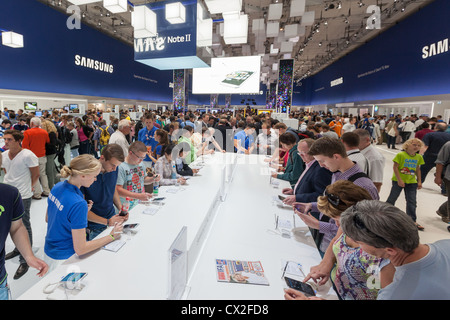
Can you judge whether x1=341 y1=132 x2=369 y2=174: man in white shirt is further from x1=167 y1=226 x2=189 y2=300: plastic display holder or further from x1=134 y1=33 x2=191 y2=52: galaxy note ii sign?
x1=134 y1=33 x2=191 y2=52: galaxy note ii sign

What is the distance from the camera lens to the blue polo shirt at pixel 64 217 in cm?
160

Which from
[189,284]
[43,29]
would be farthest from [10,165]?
[43,29]

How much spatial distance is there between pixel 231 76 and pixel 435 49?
813 centimetres

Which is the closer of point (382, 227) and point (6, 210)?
point (382, 227)

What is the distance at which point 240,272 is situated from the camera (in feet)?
4.95

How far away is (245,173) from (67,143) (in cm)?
494

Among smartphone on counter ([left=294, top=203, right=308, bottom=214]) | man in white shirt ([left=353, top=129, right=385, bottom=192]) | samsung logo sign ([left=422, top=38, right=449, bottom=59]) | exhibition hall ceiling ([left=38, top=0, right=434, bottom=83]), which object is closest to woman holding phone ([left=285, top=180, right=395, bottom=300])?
smartphone on counter ([left=294, top=203, right=308, bottom=214])

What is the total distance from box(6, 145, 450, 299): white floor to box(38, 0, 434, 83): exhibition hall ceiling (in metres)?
5.24

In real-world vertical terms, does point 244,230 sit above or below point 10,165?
below

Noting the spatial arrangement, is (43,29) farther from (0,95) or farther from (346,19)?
(346,19)

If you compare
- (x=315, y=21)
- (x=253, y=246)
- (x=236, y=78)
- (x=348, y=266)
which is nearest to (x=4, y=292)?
(x=253, y=246)

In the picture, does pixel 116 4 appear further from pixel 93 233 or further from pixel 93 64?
pixel 93 64

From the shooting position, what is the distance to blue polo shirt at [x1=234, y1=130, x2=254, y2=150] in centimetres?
615

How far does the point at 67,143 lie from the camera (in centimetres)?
638
